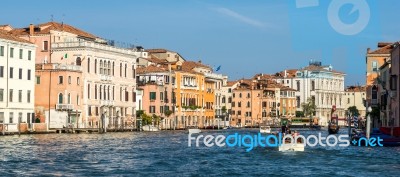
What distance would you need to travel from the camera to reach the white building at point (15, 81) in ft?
175

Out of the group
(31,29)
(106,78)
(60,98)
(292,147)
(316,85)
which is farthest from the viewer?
(316,85)

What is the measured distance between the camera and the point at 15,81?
2158 inches

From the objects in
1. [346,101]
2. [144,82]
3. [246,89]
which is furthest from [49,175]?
[346,101]

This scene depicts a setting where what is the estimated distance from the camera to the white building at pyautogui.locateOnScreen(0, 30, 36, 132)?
5347cm

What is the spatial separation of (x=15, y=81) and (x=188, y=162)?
96.2ft

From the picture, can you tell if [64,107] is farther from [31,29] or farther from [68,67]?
[31,29]

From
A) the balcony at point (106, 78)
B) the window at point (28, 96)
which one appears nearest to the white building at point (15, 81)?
the window at point (28, 96)

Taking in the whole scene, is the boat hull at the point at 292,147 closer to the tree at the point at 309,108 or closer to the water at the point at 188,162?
the water at the point at 188,162

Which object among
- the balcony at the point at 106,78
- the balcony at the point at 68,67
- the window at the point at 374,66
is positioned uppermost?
the window at the point at 374,66

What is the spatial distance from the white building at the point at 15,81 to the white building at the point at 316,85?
252 ft

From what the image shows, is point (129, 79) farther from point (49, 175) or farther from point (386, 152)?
point (49, 175)

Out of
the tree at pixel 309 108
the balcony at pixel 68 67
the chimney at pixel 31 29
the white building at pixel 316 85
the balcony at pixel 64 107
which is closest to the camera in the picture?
the balcony at pixel 64 107

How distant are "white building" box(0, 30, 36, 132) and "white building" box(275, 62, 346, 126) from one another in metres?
76.9

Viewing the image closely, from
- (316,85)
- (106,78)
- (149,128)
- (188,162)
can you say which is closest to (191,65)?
(149,128)
